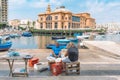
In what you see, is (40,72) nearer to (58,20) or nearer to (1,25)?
(58,20)

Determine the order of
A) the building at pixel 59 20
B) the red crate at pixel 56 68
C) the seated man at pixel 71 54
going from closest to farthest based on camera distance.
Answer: the red crate at pixel 56 68
the seated man at pixel 71 54
the building at pixel 59 20

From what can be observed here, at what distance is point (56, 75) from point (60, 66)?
0.60 m

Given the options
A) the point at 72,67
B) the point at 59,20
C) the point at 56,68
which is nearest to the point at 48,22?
the point at 59,20

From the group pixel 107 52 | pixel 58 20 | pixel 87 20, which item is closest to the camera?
pixel 107 52

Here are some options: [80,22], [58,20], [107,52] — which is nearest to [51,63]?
[107,52]

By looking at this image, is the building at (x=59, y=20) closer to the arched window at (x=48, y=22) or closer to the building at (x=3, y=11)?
the arched window at (x=48, y=22)

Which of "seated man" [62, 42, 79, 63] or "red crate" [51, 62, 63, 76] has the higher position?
"seated man" [62, 42, 79, 63]

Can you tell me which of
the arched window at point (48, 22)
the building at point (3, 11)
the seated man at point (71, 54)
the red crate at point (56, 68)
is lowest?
the red crate at point (56, 68)

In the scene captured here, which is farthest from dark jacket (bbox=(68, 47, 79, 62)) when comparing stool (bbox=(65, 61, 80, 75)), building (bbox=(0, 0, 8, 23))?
building (bbox=(0, 0, 8, 23))

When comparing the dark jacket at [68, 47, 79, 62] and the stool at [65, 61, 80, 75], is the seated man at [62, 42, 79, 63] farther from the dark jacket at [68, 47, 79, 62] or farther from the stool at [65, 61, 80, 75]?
the stool at [65, 61, 80, 75]

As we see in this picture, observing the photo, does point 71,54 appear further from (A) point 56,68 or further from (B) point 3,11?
(B) point 3,11

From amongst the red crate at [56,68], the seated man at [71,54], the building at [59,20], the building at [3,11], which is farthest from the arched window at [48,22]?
the seated man at [71,54]

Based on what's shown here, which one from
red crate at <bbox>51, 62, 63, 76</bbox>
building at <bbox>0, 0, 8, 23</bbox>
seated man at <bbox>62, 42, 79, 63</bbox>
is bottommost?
red crate at <bbox>51, 62, 63, 76</bbox>

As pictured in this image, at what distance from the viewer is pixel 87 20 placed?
17788cm
